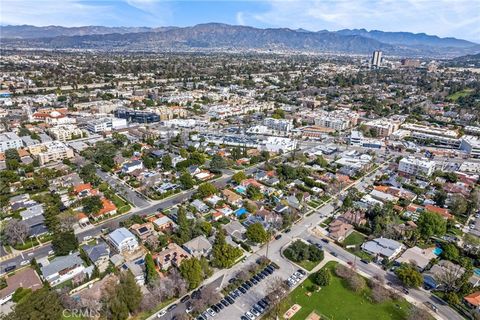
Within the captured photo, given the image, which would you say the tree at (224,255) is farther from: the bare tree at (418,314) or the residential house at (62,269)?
the bare tree at (418,314)

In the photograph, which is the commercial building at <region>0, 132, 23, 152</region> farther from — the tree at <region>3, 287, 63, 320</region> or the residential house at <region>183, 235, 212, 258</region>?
the tree at <region>3, 287, 63, 320</region>

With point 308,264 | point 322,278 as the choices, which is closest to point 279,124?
point 308,264

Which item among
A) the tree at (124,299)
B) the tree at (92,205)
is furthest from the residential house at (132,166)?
the tree at (124,299)

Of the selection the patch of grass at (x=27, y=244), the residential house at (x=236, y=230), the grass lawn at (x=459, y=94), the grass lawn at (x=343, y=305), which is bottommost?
the grass lawn at (x=343, y=305)

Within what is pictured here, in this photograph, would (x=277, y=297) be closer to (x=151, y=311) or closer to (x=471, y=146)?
(x=151, y=311)

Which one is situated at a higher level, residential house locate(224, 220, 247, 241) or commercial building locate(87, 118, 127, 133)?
commercial building locate(87, 118, 127, 133)

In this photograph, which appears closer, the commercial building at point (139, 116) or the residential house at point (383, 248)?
the residential house at point (383, 248)

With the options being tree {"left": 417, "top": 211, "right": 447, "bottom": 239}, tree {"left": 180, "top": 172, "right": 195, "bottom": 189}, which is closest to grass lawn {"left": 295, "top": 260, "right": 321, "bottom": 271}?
tree {"left": 417, "top": 211, "right": 447, "bottom": 239}

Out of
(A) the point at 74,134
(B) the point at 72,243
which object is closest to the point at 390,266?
(B) the point at 72,243
